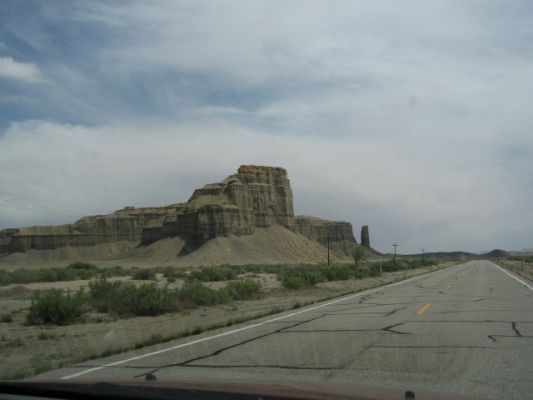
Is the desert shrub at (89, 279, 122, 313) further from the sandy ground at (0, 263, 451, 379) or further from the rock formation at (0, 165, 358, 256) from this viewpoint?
the rock formation at (0, 165, 358, 256)

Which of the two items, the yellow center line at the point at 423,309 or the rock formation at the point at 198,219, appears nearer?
the yellow center line at the point at 423,309

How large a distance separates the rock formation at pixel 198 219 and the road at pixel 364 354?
9250 centimetres

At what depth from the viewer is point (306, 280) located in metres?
34.2

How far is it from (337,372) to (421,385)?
1.28m

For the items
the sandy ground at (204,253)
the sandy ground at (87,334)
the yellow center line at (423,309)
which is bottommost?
the sandy ground at (87,334)

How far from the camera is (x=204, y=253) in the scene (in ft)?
326

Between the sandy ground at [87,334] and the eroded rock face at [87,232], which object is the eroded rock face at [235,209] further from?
the sandy ground at [87,334]

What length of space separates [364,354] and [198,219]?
9832cm

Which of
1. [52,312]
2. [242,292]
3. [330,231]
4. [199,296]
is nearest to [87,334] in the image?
[52,312]

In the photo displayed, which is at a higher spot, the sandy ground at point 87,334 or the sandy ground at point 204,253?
the sandy ground at point 204,253

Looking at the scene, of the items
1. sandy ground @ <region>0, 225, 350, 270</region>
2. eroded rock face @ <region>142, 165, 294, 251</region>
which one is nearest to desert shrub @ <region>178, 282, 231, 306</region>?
sandy ground @ <region>0, 225, 350, 270</region>

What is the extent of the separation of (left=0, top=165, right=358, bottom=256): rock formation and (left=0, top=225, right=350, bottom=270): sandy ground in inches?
76.4

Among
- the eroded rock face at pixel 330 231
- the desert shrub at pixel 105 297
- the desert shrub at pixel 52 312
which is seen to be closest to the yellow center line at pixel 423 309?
the desert shrub at pixel 105 297

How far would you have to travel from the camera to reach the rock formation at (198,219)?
107312 mm
